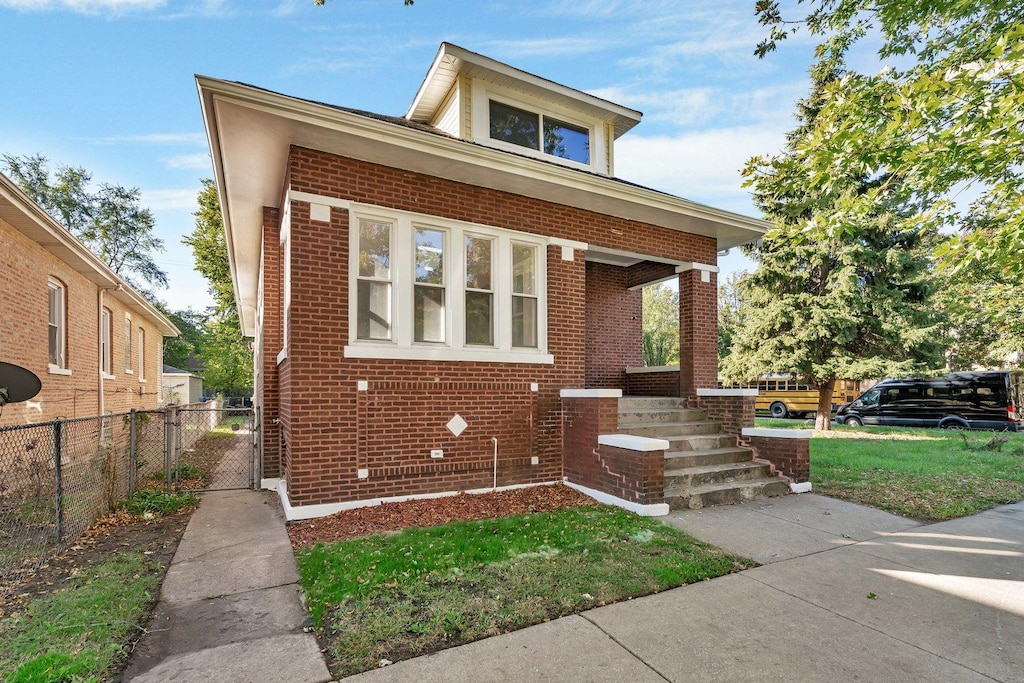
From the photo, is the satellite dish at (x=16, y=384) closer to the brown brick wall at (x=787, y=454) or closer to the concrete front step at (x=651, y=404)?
the concrete front step at (x=651, y=404)

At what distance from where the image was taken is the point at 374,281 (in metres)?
6.12

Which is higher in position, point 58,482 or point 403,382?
point 403,382

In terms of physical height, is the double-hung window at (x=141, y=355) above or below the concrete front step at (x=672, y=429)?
above

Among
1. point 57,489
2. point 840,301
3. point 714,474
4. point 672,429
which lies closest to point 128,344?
point 57,489

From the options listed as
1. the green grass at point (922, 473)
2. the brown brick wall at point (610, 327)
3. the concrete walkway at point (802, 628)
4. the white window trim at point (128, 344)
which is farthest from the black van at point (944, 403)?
the white window trim at point (128, 344)

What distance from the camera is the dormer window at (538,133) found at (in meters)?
8.35

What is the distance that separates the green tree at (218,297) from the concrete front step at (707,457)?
560 inches

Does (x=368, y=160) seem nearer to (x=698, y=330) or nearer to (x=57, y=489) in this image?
(x=57, y=489)

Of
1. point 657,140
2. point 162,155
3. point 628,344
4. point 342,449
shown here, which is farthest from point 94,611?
point 162,155

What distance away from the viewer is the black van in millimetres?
15258

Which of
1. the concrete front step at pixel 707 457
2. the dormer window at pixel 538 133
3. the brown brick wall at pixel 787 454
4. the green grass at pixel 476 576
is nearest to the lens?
the green grass at pixel 476 576

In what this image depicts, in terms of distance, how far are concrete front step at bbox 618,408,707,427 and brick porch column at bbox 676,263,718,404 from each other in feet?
1.30

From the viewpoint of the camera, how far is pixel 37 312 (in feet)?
28.2

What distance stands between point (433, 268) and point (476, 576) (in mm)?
3983
